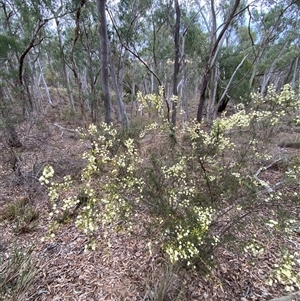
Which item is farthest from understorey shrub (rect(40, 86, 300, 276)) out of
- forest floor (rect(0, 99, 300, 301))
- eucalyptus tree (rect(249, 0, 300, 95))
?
eucalyptus tree (rect(249, 0, 300, 95))

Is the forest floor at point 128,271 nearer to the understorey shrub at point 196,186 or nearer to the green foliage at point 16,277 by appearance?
the green foliage at point 16,277

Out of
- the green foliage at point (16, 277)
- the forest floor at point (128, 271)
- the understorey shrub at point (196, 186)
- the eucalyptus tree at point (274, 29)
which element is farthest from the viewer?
the eucalyptus tree at point (274, 29)

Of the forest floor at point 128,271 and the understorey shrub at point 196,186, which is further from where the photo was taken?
the forest floor at point 128,271

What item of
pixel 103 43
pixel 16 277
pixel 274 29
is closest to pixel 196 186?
pixel 16 277

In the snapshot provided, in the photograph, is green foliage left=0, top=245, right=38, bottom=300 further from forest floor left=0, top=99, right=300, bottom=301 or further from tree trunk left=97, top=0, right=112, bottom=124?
tree trunk left=97, top=0, right=112, bottom=124

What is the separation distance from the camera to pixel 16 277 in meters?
1.52

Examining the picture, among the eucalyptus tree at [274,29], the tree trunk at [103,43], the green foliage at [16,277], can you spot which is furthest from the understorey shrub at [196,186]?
the eucalyptus tree at [274,29]

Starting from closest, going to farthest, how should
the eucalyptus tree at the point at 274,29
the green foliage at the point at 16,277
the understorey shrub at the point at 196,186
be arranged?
the understorey shrub at the point at 196,186 → the green foliage at the point at 16,277 → the eucalyptus tree at the point at 274,29

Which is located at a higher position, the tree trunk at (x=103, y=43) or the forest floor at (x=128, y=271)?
the tree trunk at (x=103, y=43)

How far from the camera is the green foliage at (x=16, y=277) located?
139 centimetres

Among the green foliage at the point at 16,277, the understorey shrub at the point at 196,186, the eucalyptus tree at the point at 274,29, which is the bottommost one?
the green foliage at the point at 16,277

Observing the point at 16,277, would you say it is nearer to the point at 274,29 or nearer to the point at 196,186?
the point at 196,186

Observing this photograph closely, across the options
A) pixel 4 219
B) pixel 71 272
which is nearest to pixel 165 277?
pixel 71 272

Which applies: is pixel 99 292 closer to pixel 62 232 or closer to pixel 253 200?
pixel 62 232
